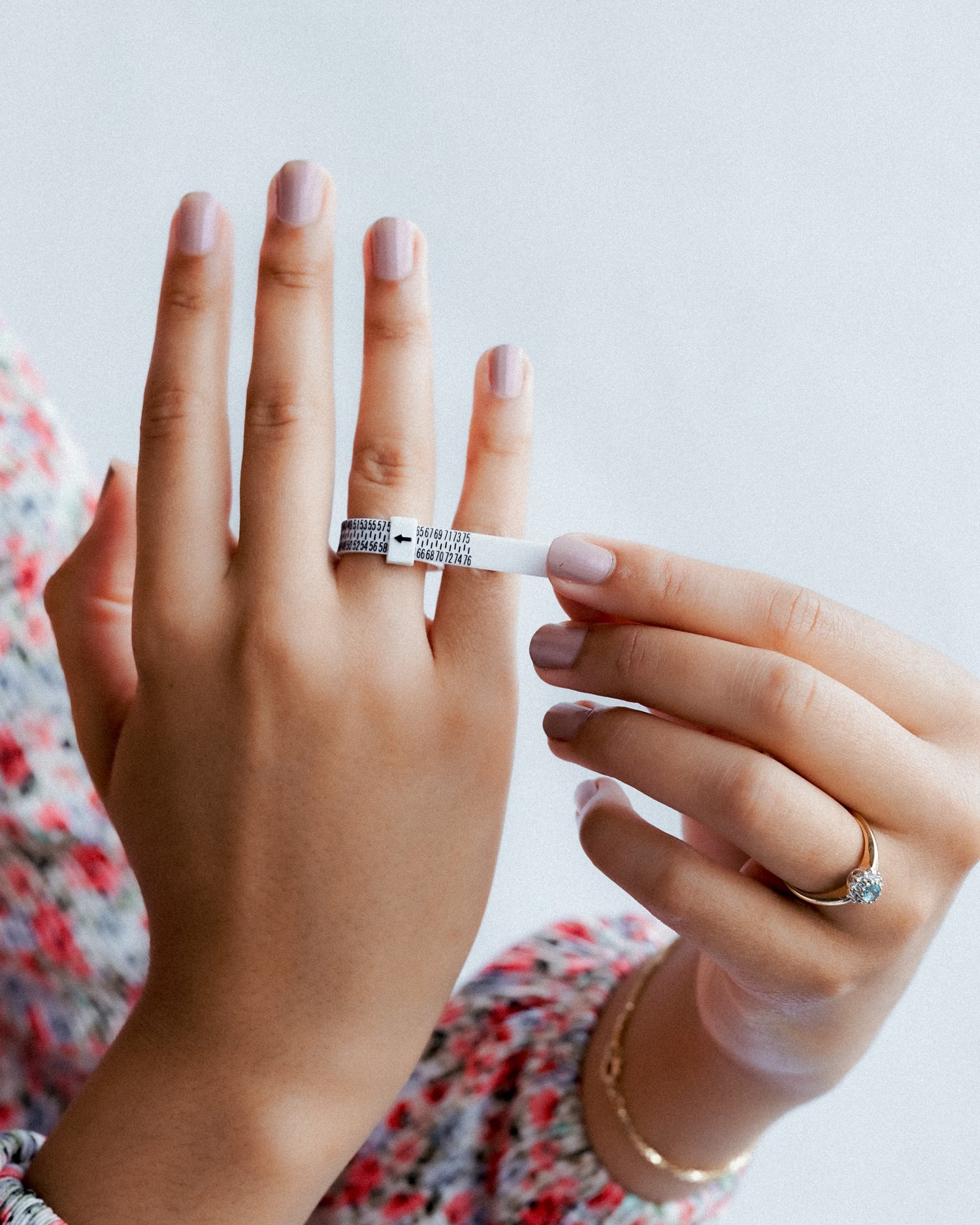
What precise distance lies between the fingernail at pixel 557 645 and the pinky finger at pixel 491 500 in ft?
0.18

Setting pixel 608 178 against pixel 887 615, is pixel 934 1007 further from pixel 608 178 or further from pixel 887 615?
pixel 608 178

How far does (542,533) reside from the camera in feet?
4.39

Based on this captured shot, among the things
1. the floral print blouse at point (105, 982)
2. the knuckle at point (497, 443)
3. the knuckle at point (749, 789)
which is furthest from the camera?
the floral print blouse at point (105, 982)

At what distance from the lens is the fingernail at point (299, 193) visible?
82 centimetres

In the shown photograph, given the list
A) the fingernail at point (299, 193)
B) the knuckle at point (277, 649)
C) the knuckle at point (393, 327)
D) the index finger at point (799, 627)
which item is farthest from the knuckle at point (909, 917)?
the fingernail at point (299, 193)

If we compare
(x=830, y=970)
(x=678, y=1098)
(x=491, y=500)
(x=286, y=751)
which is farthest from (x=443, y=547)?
(x=678, y=1098)

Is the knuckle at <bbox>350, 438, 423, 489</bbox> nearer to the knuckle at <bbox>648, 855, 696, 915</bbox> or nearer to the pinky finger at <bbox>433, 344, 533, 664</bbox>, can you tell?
the pinky finger at <bbox>433, 344, 533, 664</bbox>

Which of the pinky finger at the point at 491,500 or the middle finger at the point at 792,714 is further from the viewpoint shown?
the pinky finger at the point at 491,500

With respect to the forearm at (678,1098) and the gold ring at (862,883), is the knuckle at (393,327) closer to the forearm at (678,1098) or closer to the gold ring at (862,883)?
the gold ring at (862,883)

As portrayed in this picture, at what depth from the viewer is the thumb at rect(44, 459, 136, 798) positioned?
86 cm

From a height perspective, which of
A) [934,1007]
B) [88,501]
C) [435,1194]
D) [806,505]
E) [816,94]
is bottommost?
[435,1194]

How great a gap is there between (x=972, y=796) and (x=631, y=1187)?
51cm

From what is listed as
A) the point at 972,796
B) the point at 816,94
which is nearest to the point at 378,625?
the point at 972,796

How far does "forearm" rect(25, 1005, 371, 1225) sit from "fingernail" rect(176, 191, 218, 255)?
2.00 feet
